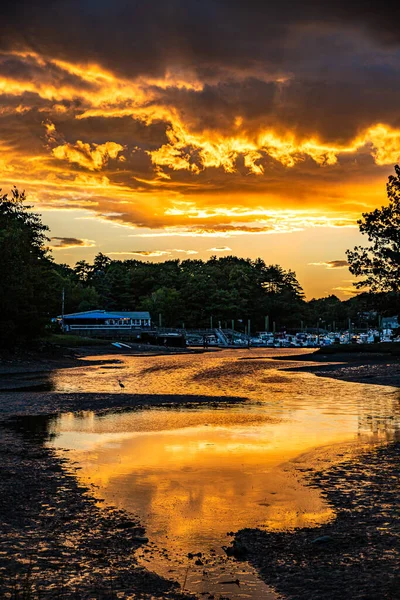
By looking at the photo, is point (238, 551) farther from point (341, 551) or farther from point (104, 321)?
point (104, 321)

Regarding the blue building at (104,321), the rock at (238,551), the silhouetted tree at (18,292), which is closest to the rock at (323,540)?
the rock at (238,551)

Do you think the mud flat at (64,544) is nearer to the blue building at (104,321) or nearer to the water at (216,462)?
the water at (216,462)

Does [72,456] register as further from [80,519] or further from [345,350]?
[345,350]

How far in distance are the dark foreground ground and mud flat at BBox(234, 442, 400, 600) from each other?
1 centimetres

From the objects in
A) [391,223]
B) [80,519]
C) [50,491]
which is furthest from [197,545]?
[391,223]

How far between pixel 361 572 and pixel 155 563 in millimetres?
2655

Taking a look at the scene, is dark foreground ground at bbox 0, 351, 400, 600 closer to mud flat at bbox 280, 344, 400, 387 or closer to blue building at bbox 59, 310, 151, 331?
mud flat at bbox 280, 344, 400, 387

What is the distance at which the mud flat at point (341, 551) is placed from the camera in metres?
7.93

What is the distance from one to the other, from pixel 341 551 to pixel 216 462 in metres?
7.32

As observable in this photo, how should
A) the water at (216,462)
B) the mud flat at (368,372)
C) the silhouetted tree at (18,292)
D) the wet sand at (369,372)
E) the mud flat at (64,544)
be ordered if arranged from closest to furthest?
the mud flat at (64,544), the water at (216,462), the wet sand at (369,372), the mud flat at (368,372), the silhouetted tree at (18,292)

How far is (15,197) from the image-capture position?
240ft

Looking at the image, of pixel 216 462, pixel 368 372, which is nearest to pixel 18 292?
pixel 368 372

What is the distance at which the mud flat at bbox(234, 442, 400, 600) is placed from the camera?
7.93 meters

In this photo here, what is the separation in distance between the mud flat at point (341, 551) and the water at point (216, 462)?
1.01 feet
